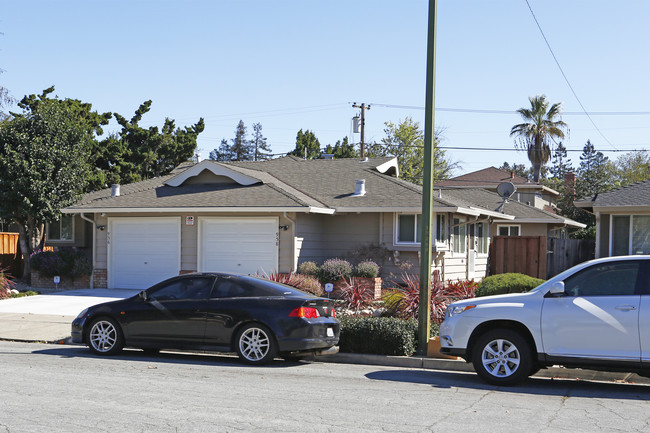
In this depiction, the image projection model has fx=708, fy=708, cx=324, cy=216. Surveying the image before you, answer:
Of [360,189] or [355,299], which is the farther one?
[360,189]

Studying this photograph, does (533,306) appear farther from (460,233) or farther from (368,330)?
(460,233)

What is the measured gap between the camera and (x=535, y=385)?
9.76 m

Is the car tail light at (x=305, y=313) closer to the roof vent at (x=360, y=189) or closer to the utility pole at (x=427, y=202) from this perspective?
the utility pole at (x=427, y=202)

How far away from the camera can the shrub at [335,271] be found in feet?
66.8

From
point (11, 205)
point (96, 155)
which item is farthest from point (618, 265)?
point (96, 155)

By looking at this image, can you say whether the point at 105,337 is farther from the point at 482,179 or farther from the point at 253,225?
the point at 482,179

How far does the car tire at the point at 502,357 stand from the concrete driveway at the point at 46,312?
321 inches

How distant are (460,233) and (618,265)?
1543cm

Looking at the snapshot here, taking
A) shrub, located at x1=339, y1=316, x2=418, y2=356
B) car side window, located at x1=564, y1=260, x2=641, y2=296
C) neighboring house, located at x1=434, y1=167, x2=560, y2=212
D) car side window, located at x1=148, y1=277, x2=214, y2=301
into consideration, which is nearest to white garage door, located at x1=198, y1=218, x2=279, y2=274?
shrub, located at x1=339, y1=316, x2=418, y2=356

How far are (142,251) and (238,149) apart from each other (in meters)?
79.7

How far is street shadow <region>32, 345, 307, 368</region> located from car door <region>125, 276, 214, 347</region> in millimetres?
301

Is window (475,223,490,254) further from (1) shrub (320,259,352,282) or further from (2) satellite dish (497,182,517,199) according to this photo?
(1) shrub (320,259,352,282)

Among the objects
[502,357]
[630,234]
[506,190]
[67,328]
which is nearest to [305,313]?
[502,357]

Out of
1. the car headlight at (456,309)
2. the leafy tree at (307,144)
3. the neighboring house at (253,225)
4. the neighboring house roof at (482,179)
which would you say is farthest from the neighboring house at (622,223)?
the leafy tree at (307,144)
